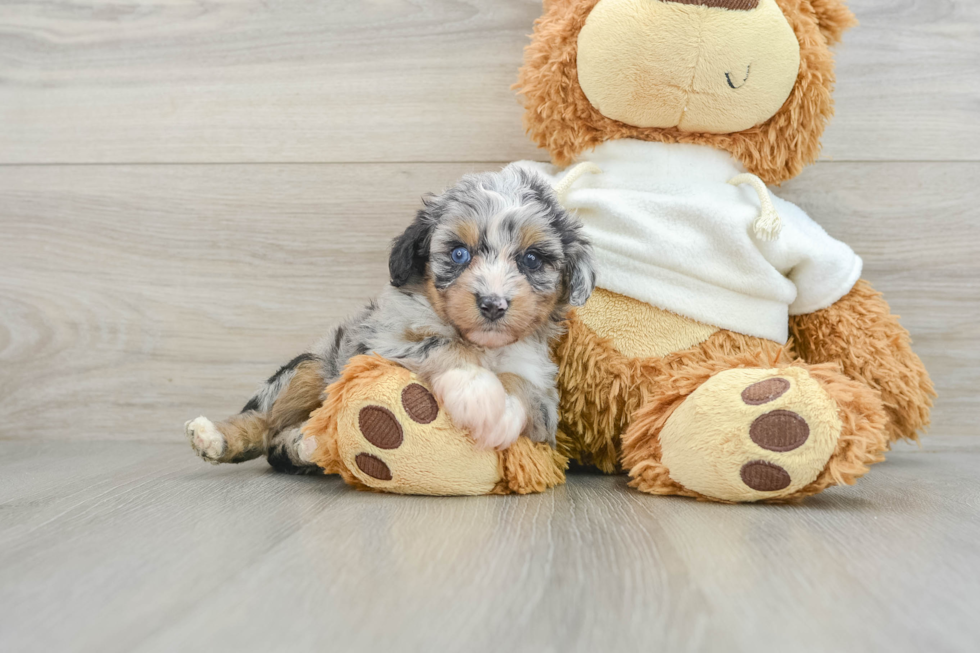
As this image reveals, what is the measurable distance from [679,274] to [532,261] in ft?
1.21

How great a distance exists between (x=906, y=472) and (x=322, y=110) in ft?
5.55

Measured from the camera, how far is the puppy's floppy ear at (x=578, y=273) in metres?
1.38

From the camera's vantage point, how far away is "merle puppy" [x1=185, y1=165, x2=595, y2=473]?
4.21 ft

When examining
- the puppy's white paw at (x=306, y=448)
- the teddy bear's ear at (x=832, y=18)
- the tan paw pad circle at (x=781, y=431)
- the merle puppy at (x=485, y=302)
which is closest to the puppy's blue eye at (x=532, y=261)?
the merle puppy at (x=485, y=302)

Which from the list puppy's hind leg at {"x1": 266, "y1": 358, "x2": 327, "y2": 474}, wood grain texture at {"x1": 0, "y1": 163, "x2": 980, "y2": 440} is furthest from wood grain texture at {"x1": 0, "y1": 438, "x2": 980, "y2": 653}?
wood grain texture at {"x1": 0, "y1": 163, "x2": 980, "y2": 440}

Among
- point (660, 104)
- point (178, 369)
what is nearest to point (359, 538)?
point (660, 104)

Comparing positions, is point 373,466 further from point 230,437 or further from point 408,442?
point 230,437

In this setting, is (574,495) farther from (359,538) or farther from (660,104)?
(660,104)

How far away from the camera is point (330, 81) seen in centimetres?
199

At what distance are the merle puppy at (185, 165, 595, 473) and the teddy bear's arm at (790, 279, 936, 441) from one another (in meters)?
0.61

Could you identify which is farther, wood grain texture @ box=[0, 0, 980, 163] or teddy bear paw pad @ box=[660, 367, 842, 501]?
wood grain texture @ box=[0, 0, 980, 163]

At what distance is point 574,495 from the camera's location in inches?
54.9

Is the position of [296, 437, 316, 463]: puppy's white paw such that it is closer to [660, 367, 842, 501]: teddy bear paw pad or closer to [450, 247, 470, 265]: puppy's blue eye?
[450, 247, 470, 265]: puppy's blue eye

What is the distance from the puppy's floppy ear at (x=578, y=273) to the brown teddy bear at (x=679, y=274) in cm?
17
